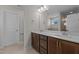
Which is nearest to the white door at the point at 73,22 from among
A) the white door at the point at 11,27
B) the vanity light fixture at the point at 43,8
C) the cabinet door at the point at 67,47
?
the cabinet door at the point at 67,47

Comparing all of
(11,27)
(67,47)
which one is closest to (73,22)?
(67,47)

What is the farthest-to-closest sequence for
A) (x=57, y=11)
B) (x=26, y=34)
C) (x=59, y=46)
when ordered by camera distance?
(x=26, y=34)
(x=57, y=11)
(x=59, y=46)

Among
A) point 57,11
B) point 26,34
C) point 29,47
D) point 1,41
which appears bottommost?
point 29,47

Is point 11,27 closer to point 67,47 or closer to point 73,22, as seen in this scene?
point 73,22

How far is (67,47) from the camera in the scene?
5.72ft

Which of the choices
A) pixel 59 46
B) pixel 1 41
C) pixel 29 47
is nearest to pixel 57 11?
pixel 59 46

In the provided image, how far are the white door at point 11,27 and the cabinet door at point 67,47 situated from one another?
3441 millimetres

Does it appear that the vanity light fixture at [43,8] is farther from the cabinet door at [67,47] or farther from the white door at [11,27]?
the cabinet door at [67,47]

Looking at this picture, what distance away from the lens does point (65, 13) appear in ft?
9.41

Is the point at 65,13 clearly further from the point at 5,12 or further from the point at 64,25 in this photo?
the point at 5,12

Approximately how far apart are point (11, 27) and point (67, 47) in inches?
151

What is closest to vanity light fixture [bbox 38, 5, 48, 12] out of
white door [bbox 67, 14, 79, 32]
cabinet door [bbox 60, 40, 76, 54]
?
white door [bbox 67, 14, 79, 32]

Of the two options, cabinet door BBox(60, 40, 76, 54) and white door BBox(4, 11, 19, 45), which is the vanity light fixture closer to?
white door BBox(4, 11, 19, 45)

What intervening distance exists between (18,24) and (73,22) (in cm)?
359
